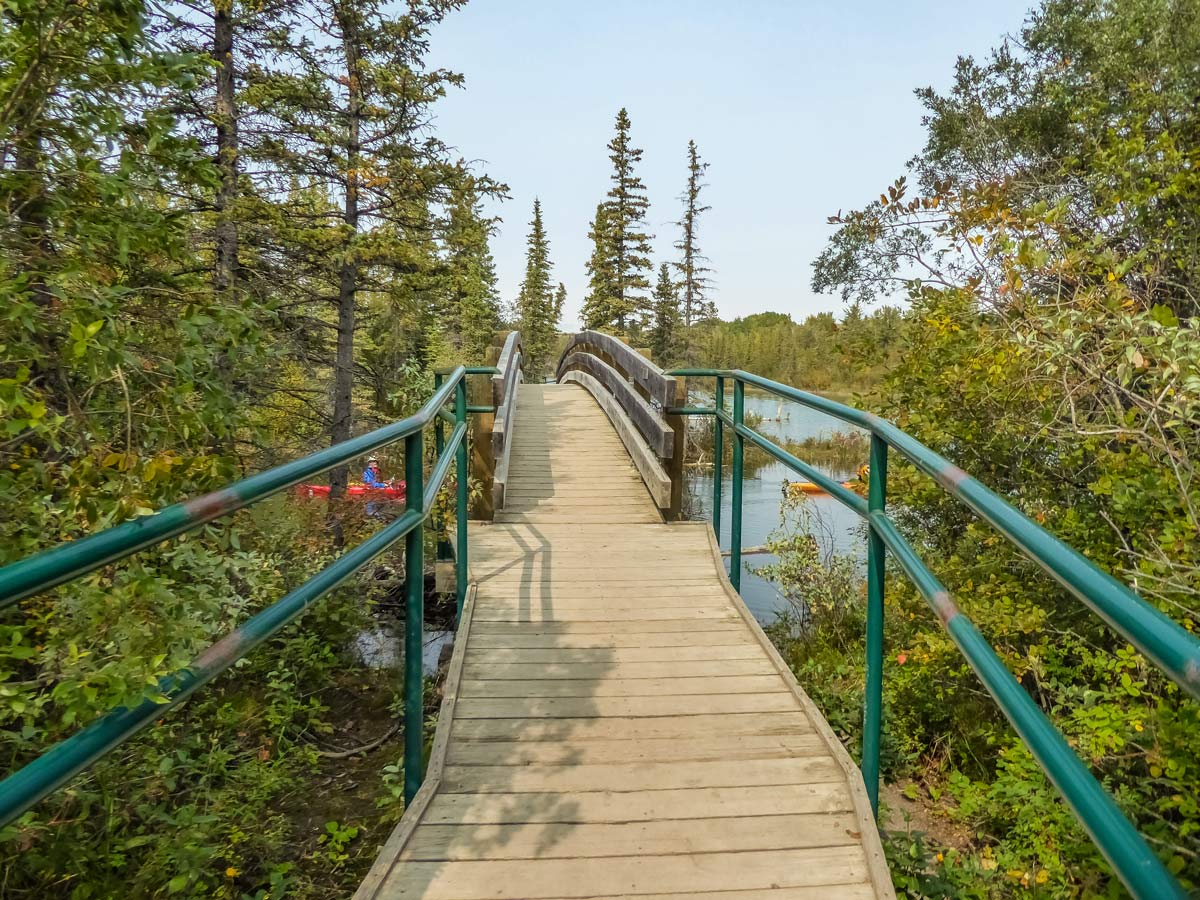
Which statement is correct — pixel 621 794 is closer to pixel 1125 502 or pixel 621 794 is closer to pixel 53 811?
pixel 53 811

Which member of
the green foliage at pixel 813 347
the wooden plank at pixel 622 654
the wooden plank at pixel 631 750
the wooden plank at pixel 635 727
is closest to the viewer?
the wooden plank at pixel 631 750

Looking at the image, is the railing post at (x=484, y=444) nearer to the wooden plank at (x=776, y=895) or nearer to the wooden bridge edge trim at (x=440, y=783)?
the wooden bridge edge trim at (x=440, y=783)

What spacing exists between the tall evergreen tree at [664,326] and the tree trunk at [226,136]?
23.6 meters

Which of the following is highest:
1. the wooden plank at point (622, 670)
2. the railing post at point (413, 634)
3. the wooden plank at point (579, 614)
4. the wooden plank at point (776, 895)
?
the railing post at point (413, 634)

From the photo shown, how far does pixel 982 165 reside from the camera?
10.8 m

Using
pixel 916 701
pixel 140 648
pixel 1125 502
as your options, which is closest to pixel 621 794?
pixel 140 648

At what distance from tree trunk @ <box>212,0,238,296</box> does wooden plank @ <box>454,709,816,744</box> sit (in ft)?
22.8

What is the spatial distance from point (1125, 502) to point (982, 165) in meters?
8.86

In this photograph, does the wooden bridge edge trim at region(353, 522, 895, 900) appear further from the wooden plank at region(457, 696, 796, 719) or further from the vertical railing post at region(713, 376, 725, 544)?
the vertical railing post at region(713, 376, 725, 544)

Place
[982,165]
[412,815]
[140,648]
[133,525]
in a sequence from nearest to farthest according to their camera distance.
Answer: [133,525] < [140,648] < [412,815] < [982,165]

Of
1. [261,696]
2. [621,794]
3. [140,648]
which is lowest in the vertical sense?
[261,696]

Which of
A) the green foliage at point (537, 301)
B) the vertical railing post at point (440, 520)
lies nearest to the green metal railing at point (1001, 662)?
the vertical railing post at point (440, 520)

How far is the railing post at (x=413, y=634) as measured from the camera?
2.20 m

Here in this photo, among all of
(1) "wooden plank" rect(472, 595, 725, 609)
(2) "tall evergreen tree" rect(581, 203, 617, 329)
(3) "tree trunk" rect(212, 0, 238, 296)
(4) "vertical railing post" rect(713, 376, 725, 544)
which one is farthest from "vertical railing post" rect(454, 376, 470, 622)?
(2) "tall evergreen tree" rect(581, 203, 617, 329)
